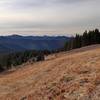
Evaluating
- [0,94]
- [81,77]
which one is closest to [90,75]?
[81,77]

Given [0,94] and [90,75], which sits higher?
[90,75]

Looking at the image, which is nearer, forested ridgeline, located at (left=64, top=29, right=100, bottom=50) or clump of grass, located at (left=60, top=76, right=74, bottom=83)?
clump of grass, located at (left=60, top=76, right=74, bottom=83)

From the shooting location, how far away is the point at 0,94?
24469mm

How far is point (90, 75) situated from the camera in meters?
21.0

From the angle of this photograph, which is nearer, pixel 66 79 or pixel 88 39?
pixel 66 79

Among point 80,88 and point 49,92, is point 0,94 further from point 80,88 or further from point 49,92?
point 80,88

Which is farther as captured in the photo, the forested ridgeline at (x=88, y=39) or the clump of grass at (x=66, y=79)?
the forested ridgeline at (x=88, y=39)

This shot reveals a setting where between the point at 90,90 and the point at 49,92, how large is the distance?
324 centimetres

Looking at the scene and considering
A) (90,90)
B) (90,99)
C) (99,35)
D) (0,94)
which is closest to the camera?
(90,99)

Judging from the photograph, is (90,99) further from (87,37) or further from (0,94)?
(87,37)

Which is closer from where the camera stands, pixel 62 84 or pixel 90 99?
pixel 90 99

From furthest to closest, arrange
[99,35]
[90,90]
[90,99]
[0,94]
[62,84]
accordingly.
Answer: [99,35] → [0,94] → [62,84] → [90,90] → [90,99]

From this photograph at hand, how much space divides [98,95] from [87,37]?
363 feet

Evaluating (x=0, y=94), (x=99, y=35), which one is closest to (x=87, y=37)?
(x=99, y=35)
